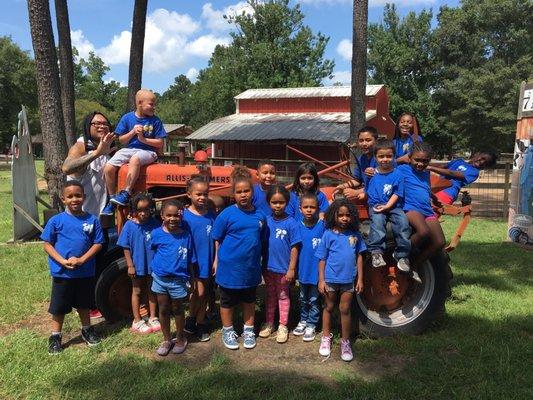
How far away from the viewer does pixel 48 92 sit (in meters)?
7.54

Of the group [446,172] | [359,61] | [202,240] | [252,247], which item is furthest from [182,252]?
[359,61]

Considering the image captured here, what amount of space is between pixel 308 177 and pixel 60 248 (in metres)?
1.96

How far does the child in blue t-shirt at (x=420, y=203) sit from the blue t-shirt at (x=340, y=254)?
1.64 feet

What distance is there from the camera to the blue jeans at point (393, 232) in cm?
352

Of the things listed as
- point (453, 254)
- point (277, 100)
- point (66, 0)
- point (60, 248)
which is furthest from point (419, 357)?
point (277, 100)

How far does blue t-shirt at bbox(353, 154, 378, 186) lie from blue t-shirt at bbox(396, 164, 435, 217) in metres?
0.32

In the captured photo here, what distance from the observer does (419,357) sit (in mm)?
3393

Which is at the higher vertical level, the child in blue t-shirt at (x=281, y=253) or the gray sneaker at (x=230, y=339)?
the child in blue t-shirt at (x=281, y=253)

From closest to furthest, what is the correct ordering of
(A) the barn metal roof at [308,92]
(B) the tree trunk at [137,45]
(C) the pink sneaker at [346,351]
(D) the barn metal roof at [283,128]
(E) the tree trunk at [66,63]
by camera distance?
(C) the pink sneaker at [346,351], (B) the tree trunk at [137,45], (E) the tree trunk at [66,63], (D) the barn metal roof at [283,128], (A) the barn metal roof at [308,92]

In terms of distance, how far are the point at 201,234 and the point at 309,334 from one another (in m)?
1.14

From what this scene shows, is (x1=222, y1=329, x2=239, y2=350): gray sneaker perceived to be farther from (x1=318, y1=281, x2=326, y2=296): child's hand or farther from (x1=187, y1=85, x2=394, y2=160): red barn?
(x1=187, y1=85, x2=394, y2=160): red barn

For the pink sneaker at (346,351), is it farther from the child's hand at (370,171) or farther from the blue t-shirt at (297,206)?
the child's hand at (370,171)

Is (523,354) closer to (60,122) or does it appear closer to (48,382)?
(48,382)

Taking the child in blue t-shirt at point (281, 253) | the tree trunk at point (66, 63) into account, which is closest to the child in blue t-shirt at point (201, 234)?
the child in blue t-shirt at point (281, 253)
